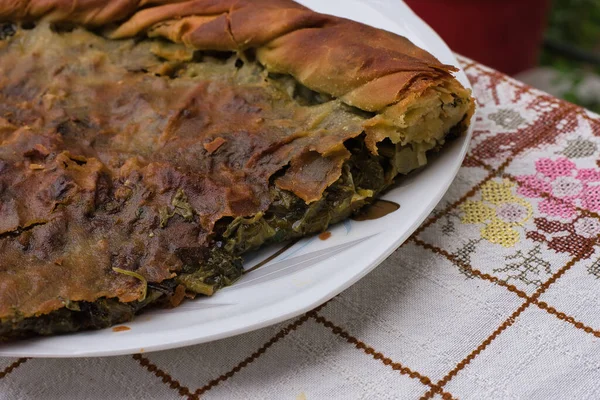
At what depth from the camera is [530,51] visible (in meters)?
4.50

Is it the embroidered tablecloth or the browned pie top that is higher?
the browned pie top

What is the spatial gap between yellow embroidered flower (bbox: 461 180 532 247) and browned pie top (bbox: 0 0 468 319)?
0.45m

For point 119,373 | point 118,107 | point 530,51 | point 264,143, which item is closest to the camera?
point 119,373

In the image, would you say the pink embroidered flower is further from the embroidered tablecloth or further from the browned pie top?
the browned pie top

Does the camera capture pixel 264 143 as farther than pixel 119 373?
Yes

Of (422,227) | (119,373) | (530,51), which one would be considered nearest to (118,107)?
(119,373)

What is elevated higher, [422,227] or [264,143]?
[264,143]

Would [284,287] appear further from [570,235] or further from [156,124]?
[570,235]

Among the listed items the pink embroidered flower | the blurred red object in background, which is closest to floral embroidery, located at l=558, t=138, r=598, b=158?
the pink embroidered flower

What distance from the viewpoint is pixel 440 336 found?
176 cm

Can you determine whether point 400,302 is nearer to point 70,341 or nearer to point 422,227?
point 422,227

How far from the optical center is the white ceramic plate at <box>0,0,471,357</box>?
155 centimetres

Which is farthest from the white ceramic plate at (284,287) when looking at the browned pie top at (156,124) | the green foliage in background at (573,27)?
the green foliage in background at (573,27)

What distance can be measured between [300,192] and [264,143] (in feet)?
0.68
